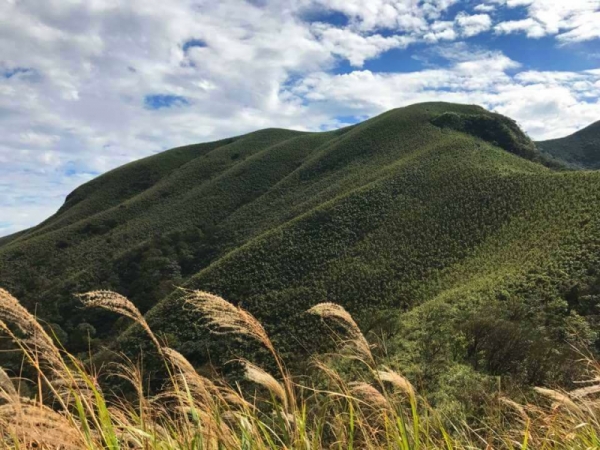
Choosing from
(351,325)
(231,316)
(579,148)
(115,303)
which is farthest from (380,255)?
(579,148)

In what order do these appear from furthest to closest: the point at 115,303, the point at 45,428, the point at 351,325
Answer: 1. the point at 351,325
2. the point at 115,303
3. the point at 45,428

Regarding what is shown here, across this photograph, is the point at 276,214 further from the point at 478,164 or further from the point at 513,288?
the point at 513,288

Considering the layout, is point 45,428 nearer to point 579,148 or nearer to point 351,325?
point 351,325

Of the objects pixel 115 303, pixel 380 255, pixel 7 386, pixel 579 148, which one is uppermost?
pixel 579 148

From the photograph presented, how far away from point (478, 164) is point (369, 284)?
29.1 metres

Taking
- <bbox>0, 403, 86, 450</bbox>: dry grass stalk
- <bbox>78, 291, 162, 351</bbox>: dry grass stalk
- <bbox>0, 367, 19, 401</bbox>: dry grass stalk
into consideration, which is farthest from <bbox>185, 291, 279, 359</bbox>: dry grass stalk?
<bbox>0, 367, 19, 401</bbox>: dry grass stalk

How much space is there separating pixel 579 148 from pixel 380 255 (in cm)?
11883

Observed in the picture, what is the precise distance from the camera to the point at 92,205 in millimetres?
98375

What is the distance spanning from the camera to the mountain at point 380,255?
20.9 metres

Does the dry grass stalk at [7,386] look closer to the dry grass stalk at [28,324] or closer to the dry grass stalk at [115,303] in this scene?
the dry grass stalk at [28,324]

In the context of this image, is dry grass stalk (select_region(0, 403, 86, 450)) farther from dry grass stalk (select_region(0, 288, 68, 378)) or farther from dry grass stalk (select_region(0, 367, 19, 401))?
dry grass stalk (select_region(0, 288, 68, 378))

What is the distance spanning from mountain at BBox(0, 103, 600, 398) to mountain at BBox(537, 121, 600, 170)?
4281 centimetres

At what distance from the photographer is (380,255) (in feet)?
134

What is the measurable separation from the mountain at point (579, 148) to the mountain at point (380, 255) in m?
42.8
